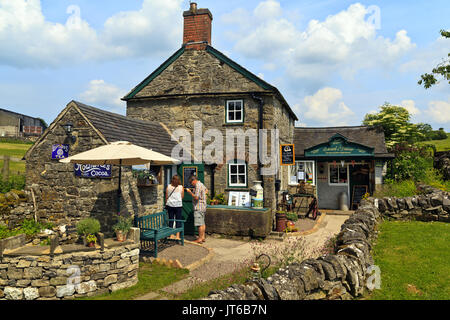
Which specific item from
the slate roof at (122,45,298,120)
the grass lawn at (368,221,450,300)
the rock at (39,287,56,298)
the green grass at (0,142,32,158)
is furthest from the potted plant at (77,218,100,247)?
the green grass at (0,142,32,158)

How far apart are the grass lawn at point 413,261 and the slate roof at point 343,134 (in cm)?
732

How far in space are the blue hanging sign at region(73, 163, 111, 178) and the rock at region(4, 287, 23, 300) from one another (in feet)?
11.1

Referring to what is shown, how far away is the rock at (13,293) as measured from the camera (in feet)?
19.1

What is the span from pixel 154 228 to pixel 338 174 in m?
12.7

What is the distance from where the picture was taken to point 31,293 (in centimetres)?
580

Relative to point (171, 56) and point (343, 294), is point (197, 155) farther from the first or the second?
point (343, 294)

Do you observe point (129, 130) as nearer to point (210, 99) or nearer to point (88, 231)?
point (210, 99)

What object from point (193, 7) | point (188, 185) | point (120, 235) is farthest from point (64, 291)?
point (193, 7)

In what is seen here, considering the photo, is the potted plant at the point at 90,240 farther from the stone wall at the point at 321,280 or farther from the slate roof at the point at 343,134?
the slate roof at the point at 343,134

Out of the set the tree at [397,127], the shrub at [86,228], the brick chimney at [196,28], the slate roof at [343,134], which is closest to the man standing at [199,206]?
the shrub at [86,228]

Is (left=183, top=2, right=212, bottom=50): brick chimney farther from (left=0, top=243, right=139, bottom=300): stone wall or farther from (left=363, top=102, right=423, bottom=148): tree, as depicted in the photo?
(left=363, top=102, right=423, bottom=148): tree

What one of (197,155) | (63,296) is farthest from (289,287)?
(197,155)

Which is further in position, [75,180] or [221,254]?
[221,254]
